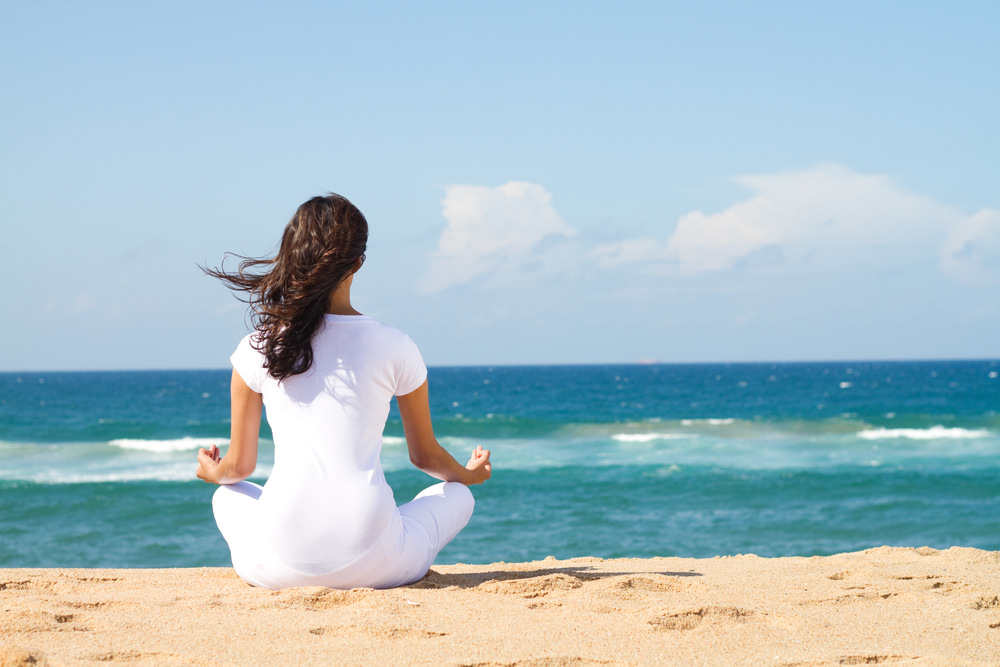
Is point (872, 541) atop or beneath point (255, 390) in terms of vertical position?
beneath

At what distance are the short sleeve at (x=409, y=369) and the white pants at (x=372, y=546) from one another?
46cm

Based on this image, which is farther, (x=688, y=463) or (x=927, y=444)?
(x=927, y=444)

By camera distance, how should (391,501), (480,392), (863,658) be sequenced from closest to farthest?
(863,658)
(391,501)
(480,392)

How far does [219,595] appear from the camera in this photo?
2939 mm

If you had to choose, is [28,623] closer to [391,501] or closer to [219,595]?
[219,595]

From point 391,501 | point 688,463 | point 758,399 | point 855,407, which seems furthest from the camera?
point 758,399

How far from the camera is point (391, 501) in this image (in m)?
2.78

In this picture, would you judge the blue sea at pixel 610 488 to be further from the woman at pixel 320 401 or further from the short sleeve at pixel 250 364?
the short sleeve at pixel 250 364

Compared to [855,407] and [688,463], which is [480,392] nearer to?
[855,407]

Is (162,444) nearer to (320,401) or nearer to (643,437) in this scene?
(643,437)

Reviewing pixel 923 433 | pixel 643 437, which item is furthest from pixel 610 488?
pixel 923 433

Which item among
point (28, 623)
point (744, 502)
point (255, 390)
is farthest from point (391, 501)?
point (744, 502)

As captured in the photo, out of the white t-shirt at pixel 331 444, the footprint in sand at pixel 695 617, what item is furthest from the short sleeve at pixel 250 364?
the footprint in sand at pixel 695 617

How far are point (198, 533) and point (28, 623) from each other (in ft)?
23.0
